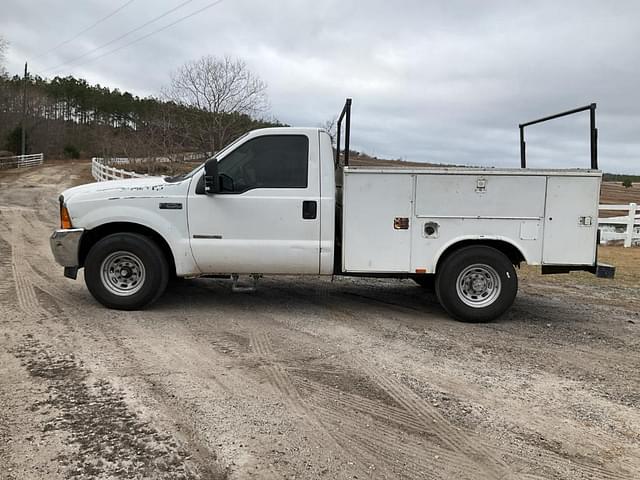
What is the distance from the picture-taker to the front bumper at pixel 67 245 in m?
6.21

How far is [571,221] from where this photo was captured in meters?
6.14

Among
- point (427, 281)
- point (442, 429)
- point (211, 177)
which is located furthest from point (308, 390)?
point (427, 281)

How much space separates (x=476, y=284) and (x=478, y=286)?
0.04 meters

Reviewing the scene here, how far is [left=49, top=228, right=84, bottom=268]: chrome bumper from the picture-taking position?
6.21m

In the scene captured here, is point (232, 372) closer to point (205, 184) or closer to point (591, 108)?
point (205, 184)

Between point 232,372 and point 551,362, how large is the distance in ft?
9.78

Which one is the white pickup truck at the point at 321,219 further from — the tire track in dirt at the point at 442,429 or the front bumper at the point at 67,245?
the tire track in dirt at the point at 442,429

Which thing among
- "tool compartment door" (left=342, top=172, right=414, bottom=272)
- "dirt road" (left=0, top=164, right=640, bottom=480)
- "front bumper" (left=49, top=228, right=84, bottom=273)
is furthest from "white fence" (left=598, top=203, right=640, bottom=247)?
"front bumper" (left=49, top=228, right=84, bottom=273)

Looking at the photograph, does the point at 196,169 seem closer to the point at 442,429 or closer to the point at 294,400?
the point at 294,400

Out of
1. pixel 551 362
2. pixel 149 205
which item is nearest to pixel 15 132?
pixel 149 205

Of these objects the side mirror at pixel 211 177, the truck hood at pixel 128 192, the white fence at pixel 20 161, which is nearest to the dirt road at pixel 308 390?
the truck hood at pixel 128 192

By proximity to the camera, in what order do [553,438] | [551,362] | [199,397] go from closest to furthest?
[553,438] → [199,397] → [551,362]

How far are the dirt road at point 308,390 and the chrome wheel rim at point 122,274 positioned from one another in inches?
12.5

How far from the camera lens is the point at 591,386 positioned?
4.50 metres
